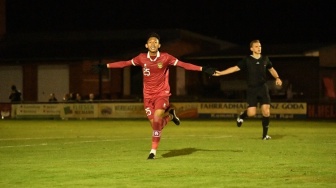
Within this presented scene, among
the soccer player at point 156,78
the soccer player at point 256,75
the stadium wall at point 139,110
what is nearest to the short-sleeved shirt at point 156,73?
the soccer player at point 156,78

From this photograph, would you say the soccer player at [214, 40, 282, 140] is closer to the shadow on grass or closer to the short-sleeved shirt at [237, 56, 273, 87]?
the short-sleeved shirt at [237, 56, 273, 87]

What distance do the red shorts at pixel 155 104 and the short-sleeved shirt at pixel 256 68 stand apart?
4.75 metres

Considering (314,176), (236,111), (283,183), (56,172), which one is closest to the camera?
(283,183)

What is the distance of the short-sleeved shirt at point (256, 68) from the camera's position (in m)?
20.8

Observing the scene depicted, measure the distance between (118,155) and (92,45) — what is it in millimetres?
43658

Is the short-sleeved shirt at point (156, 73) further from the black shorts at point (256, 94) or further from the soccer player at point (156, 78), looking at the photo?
the black shorts at point (256, 94)

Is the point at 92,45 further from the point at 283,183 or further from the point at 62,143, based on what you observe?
the point at 283,183

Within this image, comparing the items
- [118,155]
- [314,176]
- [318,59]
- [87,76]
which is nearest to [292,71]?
[318,59]

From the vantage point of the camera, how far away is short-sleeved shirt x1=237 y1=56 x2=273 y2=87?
68.2ft

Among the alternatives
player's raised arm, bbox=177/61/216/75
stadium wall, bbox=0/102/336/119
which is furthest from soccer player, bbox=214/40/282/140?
stadium wall, bbox=0/102/336/119

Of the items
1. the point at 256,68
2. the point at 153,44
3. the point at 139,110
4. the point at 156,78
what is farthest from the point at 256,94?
the point at 139,110

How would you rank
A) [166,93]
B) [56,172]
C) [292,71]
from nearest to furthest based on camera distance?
1. [56,172]
2. [166,93]
3. [292,71]

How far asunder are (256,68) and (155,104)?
527 cm

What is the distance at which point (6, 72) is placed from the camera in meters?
58.3
